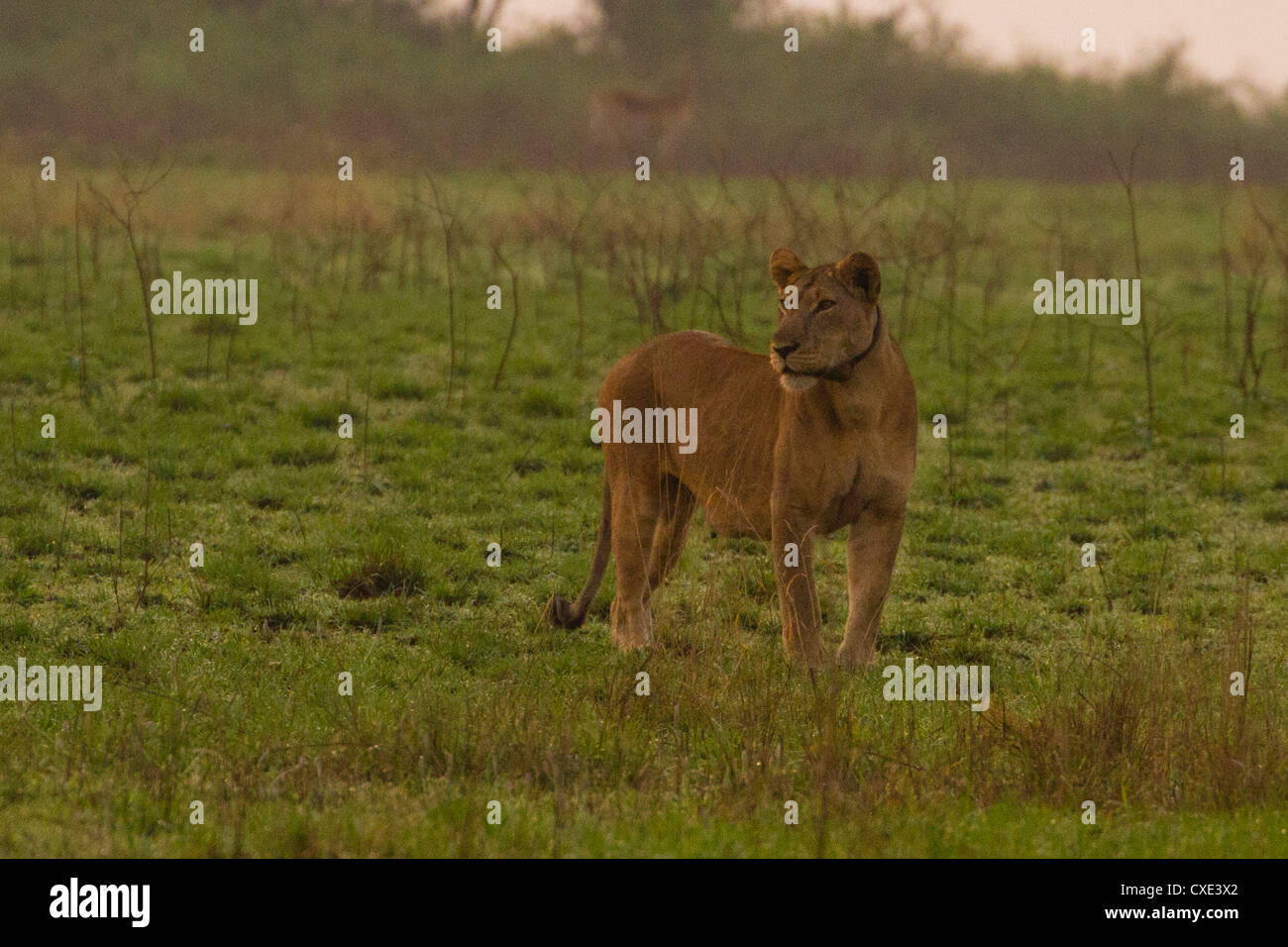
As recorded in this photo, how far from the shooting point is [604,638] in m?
8.09

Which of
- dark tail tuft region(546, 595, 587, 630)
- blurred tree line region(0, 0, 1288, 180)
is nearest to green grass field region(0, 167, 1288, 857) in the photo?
dark tail tuft region(546, 595, 587, 630)

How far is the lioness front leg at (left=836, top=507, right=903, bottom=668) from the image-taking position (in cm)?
719

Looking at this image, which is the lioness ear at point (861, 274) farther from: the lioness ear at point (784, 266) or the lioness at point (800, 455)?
the lioness ear at point (784, 266)

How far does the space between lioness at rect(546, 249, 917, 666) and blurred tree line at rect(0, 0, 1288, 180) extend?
1936cm

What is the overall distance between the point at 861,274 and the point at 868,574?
133 centimetres

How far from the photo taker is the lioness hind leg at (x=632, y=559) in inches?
307

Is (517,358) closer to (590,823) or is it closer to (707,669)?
(707,669)

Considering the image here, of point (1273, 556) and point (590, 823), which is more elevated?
point (1273, 556)

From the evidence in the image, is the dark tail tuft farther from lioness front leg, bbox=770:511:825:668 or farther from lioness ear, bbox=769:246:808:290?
lioness ear, bbox=769:246:808:290

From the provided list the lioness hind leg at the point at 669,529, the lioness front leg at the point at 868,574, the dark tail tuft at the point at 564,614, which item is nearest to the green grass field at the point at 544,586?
the dark tail tuft at the point at 564,614

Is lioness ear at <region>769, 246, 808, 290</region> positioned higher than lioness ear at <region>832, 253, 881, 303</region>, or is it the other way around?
lioness ear at <region>769, 246, 808, 290</region>

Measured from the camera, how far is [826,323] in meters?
6.93
